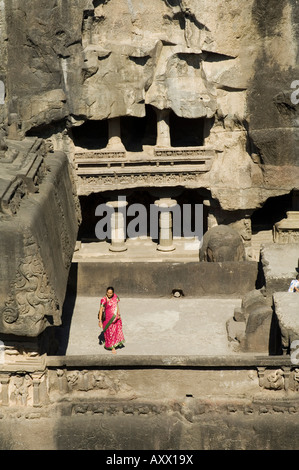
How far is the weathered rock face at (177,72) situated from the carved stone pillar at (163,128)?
315 mm

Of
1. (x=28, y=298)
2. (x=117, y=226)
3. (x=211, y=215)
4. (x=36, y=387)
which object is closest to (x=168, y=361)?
(x=36, y=387)

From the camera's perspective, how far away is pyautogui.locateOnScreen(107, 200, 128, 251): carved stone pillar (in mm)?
20078

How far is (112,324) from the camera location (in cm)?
1067

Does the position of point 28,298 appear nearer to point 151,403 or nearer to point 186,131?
point 151,403

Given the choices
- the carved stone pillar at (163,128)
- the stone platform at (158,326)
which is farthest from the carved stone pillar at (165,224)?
the stone platform at (158,326)

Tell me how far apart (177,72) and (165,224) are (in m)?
4.49

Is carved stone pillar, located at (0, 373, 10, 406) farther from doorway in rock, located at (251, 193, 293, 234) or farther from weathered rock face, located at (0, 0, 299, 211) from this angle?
doorway in rock, located at (251, 193, 293, 234)

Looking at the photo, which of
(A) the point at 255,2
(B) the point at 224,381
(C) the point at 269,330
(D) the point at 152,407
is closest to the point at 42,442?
(D) the point at 152,407

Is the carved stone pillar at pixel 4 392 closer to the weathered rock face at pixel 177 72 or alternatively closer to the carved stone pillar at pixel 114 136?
the weathered rock face at pixel 177 72

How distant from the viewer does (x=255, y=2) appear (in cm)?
1814

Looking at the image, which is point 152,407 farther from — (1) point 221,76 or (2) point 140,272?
(1) point 221,76

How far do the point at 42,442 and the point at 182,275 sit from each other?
501 centimetres

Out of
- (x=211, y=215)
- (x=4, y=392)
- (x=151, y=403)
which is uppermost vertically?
(x=211, y=215)

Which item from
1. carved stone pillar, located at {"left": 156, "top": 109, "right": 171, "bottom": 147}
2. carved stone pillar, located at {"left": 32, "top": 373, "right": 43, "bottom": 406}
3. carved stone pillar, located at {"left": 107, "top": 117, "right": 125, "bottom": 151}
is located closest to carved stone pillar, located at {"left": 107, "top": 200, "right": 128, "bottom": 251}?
carved stone pillar, located at {"left": 107, "top": 117, "right": 125, "bottom": 151}
